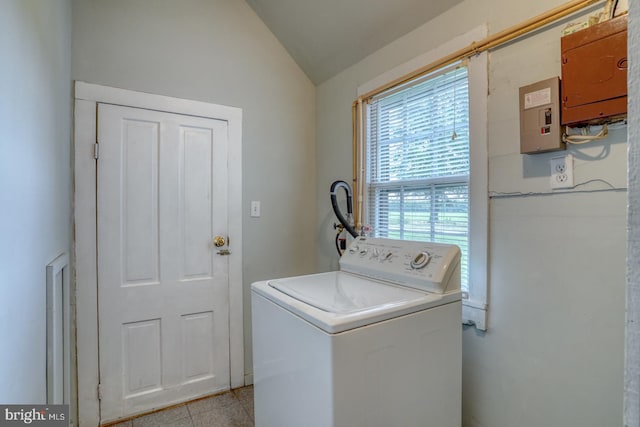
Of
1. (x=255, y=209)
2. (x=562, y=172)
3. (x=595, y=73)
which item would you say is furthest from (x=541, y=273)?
(x=255, y=209)

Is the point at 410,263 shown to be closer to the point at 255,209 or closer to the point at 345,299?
the point at 345,299

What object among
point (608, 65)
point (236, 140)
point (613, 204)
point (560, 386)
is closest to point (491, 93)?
point (608, 65)

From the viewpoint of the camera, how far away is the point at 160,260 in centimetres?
201

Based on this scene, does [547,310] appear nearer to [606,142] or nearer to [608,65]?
[606,142]

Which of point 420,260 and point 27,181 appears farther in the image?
point 420,260

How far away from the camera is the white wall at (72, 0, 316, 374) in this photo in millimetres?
1860

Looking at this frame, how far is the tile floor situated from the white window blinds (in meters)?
1.41

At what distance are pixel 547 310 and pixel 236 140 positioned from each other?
2028mm

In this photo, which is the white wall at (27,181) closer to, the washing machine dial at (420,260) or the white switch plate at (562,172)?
the washing machine dial at (420,260)

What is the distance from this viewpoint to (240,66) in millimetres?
2266

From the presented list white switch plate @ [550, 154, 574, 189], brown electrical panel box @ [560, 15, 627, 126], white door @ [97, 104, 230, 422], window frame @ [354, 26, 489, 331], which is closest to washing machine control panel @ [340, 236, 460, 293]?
window frame @ [354, 26, 489, 331]

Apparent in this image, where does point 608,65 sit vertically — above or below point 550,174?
above

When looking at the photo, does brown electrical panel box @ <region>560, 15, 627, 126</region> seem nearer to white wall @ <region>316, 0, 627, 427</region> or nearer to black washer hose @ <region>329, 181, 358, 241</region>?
white wall @ <region>316, 0, 627, 427</region>

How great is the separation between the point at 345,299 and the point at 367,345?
23 centimetres
